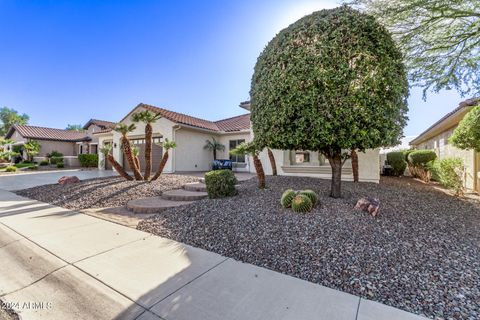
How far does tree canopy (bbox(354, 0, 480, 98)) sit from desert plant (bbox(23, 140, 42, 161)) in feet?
111

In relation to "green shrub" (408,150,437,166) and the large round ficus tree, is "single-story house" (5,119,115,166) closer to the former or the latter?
the large round ficus tree

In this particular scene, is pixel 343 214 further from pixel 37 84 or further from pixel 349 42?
pixel 37 84

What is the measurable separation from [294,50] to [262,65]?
999mm

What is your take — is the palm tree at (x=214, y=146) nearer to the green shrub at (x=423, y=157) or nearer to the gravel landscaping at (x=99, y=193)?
the gravel landscaping at (x=99, y=193)

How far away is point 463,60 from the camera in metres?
6.89

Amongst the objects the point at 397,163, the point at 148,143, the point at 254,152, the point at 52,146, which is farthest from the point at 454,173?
the point at 52,146

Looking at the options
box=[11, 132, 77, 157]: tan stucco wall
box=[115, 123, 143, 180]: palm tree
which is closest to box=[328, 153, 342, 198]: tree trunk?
box=[115, 123, 143, 180]: palm tree

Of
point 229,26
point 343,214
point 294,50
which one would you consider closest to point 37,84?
point 229,26

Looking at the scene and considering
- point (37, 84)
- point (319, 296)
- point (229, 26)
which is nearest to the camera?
point (319, 296)

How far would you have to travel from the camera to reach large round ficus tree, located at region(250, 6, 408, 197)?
4.59 m

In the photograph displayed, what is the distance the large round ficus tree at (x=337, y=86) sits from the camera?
15.0ft

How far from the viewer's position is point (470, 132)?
664 cm

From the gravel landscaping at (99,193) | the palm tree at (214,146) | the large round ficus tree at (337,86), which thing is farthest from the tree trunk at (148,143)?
the palm tree at (214,146)

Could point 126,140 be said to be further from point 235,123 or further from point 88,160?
point 88,160
